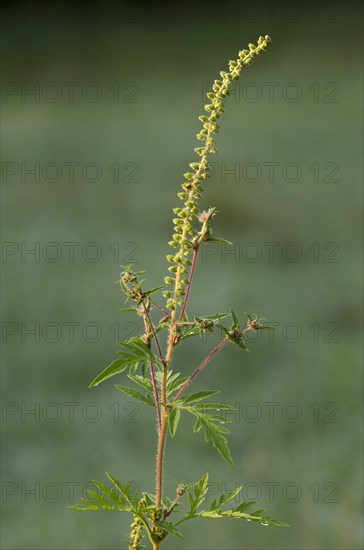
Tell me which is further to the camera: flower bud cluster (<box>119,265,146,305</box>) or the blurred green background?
the blurred green background

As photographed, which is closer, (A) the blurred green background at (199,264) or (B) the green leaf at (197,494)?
(B) the green leaf at (197,494)

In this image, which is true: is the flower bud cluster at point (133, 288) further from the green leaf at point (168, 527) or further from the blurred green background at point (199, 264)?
the blurred green background at point (199, 264)

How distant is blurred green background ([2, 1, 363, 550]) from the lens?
135 cm

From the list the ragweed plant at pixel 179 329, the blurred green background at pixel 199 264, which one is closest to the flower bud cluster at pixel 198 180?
the ragweed plant at pixel 179 329

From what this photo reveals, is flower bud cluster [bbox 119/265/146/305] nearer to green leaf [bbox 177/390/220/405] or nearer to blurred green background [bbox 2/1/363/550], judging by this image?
green leaf [bbox 177/390/220/405]

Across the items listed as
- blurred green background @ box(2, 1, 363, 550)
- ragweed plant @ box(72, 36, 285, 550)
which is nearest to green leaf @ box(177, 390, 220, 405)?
ragweed plant @ box(72, 36, 285, 550)

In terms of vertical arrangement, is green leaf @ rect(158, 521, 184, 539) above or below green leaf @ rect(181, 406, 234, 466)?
below

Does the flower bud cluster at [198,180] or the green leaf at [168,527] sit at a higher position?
the flower bud cluster at [198,180]

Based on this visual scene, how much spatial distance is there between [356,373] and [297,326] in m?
0.26

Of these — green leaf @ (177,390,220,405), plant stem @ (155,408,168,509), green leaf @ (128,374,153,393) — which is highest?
green leaf @ (128,374,153,393)

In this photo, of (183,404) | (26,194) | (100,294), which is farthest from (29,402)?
(183,404)

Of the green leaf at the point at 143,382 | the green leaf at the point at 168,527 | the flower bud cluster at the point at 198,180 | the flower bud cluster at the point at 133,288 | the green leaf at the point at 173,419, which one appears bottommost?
the green leaf at the point at 168,527

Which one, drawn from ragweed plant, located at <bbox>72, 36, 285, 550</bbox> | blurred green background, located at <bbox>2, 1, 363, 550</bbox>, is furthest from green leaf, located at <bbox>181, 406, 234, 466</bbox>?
blurred green background, located at <bbox>2, 1, 363, 550</bbox>

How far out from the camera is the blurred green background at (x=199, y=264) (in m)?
1.35
